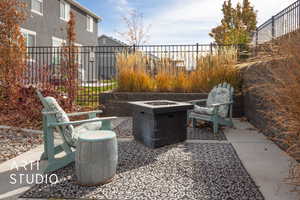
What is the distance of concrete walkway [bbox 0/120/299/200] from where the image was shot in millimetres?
2112

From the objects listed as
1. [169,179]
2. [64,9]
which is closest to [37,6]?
[64,9]

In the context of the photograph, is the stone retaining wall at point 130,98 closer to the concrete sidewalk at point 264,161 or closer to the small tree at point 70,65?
the small tree at point 70,65

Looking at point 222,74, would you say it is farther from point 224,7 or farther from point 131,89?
point 224,7

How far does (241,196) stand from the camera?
6.66 feet

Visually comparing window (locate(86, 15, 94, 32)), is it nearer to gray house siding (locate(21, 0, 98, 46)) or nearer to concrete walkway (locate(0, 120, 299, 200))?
gray house siding (locate(21, 0, 98, 46))

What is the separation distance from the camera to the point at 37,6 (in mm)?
12289

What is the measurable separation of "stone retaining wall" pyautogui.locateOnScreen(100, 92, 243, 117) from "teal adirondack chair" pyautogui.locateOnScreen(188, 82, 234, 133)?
0.93m

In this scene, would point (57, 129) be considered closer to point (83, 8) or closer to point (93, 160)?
point (93, 160)

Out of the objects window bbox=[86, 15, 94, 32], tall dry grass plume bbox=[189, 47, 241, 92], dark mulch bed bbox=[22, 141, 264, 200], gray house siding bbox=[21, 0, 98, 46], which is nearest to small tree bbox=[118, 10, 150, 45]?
window bbox=[86, 15, 94, 32]

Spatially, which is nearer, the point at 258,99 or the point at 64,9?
the point at 258,99

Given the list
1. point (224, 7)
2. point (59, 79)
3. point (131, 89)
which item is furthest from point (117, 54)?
point (224, 7)

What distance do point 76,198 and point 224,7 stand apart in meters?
18.7

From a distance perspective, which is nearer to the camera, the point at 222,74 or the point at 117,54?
the point at 222,74

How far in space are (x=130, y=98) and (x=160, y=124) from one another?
107 inches
